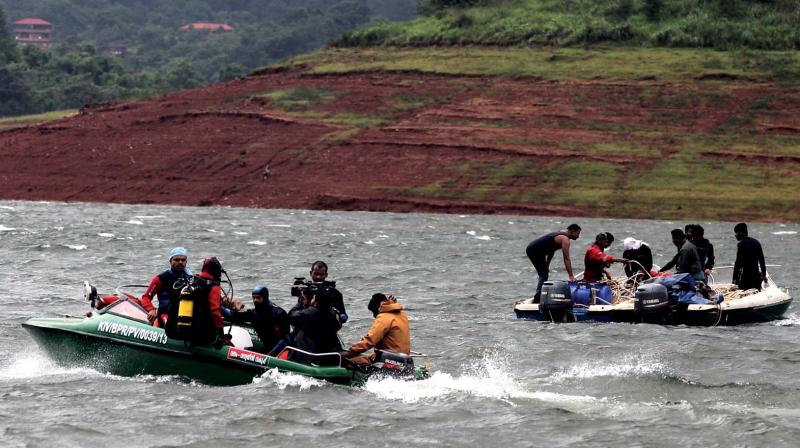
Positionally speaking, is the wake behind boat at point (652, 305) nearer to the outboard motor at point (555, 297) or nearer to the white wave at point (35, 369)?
the outboard motor at point (555, 297)

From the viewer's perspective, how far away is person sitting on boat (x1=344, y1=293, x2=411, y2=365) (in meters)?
18.9

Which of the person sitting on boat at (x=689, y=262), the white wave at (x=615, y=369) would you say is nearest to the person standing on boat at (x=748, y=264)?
the person sitting on boat at (x=689, y=262)

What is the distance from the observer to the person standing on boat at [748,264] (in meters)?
27.2

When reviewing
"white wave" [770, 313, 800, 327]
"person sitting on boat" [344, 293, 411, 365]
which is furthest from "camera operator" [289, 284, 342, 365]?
"white wave" [770, 313, 800, 327]

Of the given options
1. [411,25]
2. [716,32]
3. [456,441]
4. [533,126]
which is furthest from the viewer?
[411,25]

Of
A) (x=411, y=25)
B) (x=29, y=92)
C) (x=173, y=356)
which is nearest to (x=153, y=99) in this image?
(x=411, y=25)

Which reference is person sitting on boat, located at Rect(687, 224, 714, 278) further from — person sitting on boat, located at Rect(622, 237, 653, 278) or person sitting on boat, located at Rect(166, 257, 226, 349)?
person sitting on boat, located at Rect(166, 257, 226, 349)

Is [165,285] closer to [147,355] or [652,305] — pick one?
[147,355]

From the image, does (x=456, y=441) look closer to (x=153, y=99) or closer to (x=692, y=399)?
(x=692, y=399)

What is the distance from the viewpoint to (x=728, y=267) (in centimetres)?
2953

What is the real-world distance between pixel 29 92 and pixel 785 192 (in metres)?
85.8

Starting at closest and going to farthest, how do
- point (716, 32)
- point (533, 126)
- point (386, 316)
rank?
point (386, 316) → point (533, 126) → point (716, 32)

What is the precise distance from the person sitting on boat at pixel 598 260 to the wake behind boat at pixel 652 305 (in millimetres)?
195

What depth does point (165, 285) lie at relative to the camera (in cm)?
1992
